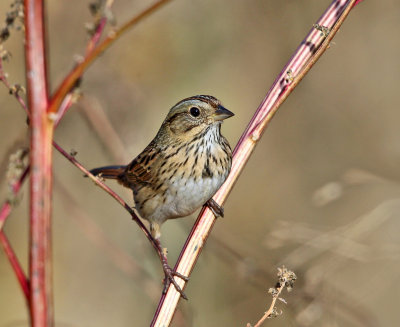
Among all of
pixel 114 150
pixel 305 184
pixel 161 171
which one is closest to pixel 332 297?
pixel 161 171

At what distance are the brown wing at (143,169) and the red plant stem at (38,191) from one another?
298cm

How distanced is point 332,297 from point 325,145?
2980 mm

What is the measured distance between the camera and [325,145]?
253 inches

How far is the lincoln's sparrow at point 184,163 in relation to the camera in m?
3.71

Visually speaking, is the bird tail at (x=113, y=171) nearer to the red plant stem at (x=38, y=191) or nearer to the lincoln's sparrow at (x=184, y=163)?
the lincoln's sparrow at (x=184, y=163)

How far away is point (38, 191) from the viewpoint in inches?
40.6

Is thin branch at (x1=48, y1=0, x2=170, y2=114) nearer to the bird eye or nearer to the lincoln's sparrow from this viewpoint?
the lincoln's sparrow

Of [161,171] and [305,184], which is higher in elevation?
[305,184]

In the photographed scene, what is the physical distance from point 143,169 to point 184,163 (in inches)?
16.9

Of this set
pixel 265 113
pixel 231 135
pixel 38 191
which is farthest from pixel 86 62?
pixel 231 135

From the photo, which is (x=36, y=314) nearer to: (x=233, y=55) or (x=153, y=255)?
(x=153, y=255)

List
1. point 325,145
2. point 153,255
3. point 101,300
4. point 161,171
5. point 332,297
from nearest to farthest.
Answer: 1. point 332,297
2. point 161,171
3. point 153,255
4. point 101,300
5. point 325,145

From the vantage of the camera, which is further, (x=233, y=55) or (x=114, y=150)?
(x=233, y=55)

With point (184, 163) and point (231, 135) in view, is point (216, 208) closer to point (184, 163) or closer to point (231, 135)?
point (184, 163)
